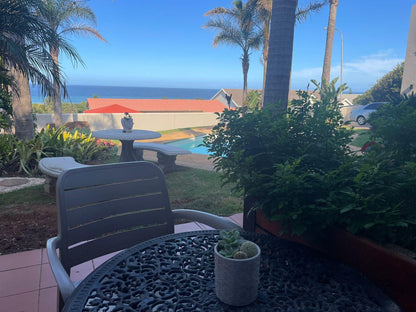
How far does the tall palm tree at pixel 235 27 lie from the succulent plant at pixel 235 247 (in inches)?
773

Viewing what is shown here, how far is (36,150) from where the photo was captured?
20.9 ft

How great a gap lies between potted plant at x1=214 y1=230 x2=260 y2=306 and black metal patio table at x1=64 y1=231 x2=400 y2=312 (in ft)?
0.14

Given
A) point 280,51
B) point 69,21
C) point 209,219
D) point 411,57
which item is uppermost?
point 69,21

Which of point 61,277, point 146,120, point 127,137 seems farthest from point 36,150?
point 146,120

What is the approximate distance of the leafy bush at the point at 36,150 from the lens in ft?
20.5

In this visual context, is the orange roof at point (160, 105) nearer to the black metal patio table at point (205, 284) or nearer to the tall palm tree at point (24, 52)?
the tall palm tree at point (24, 52)

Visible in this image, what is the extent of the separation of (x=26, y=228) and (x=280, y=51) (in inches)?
146

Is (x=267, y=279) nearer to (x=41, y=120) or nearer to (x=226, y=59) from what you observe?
(x=41, y=120)

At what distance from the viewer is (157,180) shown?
183cm

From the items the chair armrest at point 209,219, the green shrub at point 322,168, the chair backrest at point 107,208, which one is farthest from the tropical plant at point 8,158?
the green shrub at point 322,168

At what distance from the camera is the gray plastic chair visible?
4.88 feet

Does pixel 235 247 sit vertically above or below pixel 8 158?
above

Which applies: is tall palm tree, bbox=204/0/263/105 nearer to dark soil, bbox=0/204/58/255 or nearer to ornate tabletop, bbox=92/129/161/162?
ornate tabletop, bbox=92/129/161/162

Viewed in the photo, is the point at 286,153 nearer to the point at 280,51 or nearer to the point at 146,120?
the point at 280,51
